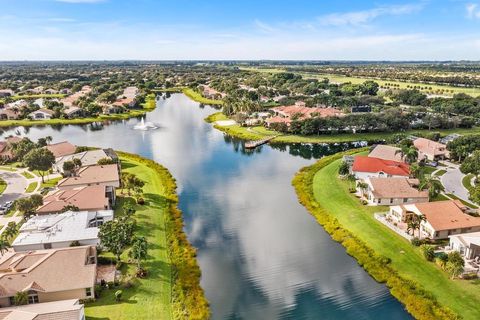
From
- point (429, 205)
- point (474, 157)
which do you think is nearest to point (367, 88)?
point (474, 157)

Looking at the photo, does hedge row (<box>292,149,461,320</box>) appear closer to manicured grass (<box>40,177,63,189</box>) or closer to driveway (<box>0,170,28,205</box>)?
manicured grass (<box>40,177,63,189</box>)

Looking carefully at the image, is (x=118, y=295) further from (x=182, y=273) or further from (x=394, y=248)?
(x=394, y=248)

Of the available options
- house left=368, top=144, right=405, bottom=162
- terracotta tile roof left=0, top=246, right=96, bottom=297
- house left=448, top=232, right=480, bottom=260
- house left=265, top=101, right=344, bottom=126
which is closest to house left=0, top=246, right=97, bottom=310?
terracotta tile roof left=0, top=246, right=96, bottom=297

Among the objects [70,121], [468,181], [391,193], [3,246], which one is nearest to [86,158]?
[3,246]

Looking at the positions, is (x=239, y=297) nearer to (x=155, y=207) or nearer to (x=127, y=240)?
(x=127, y=240)

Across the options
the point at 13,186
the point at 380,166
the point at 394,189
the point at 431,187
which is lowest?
the point at 13,186

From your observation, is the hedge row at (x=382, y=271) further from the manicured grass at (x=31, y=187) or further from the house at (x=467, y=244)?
the manicured grass at (x=31, y=187)
